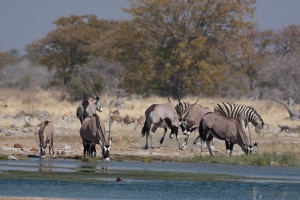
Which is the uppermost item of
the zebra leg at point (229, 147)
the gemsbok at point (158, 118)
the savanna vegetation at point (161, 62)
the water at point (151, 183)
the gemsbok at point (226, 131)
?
the savanna vegetation at point (161, 62)

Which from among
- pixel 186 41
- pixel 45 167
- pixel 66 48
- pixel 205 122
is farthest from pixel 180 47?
pixel 45 167

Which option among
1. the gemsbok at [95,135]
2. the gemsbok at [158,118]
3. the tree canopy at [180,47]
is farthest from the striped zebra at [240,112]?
the tree canopy at [180,47]

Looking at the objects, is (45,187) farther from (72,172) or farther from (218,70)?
(218,70)

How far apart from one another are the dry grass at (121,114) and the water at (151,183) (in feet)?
16.5

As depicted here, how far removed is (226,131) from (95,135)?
3505mm

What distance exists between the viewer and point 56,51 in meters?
59.1

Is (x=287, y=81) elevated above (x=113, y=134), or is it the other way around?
(x=287, y=81)

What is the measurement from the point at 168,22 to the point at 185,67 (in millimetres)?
2858

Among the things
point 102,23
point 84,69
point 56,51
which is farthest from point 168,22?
point 102,23

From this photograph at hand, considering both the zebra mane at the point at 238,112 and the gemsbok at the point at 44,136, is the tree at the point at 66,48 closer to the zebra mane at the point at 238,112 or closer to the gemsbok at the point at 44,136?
the zebra mane at the point at 238,112

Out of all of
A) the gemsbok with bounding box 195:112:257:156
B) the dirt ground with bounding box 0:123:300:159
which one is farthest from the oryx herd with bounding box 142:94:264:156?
the dirt ground with bounding box 0:123:300:159

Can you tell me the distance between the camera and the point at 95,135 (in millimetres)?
19547

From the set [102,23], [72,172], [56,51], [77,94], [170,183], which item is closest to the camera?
[170,183]

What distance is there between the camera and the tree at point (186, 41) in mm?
48531
